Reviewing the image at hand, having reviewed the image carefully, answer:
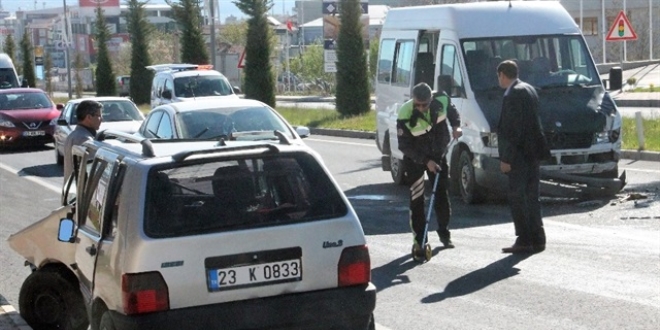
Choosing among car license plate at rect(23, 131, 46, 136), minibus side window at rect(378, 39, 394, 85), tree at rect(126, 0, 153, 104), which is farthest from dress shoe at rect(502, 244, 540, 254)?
tree at rect(126, 0, 153, 104)

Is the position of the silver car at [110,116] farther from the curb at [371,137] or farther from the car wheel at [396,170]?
the car wheel at [396,170]

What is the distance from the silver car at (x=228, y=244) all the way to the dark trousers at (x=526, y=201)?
4.91 metres

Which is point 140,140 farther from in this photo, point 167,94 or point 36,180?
point 167,94

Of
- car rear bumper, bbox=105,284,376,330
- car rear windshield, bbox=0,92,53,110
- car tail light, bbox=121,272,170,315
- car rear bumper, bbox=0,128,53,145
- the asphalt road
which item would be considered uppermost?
car tail light, bbox=121,272,170,315

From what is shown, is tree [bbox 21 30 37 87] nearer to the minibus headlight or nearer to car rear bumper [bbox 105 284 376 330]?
the minibus headlight

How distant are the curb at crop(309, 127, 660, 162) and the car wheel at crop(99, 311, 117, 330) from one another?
14.8 m

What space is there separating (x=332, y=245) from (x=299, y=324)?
0.47 meters

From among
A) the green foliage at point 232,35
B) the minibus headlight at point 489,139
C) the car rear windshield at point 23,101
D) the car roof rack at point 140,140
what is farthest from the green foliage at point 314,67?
the car roof rack at point 140,140

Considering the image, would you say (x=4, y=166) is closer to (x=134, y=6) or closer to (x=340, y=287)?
(x=340, y=287)

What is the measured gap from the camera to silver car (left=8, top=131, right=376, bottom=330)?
6465 mm

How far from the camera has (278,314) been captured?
6.58 m

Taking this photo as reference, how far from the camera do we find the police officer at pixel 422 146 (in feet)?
37.9

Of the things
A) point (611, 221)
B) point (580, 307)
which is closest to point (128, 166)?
point (580, 307)

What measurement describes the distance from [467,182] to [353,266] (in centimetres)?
913
